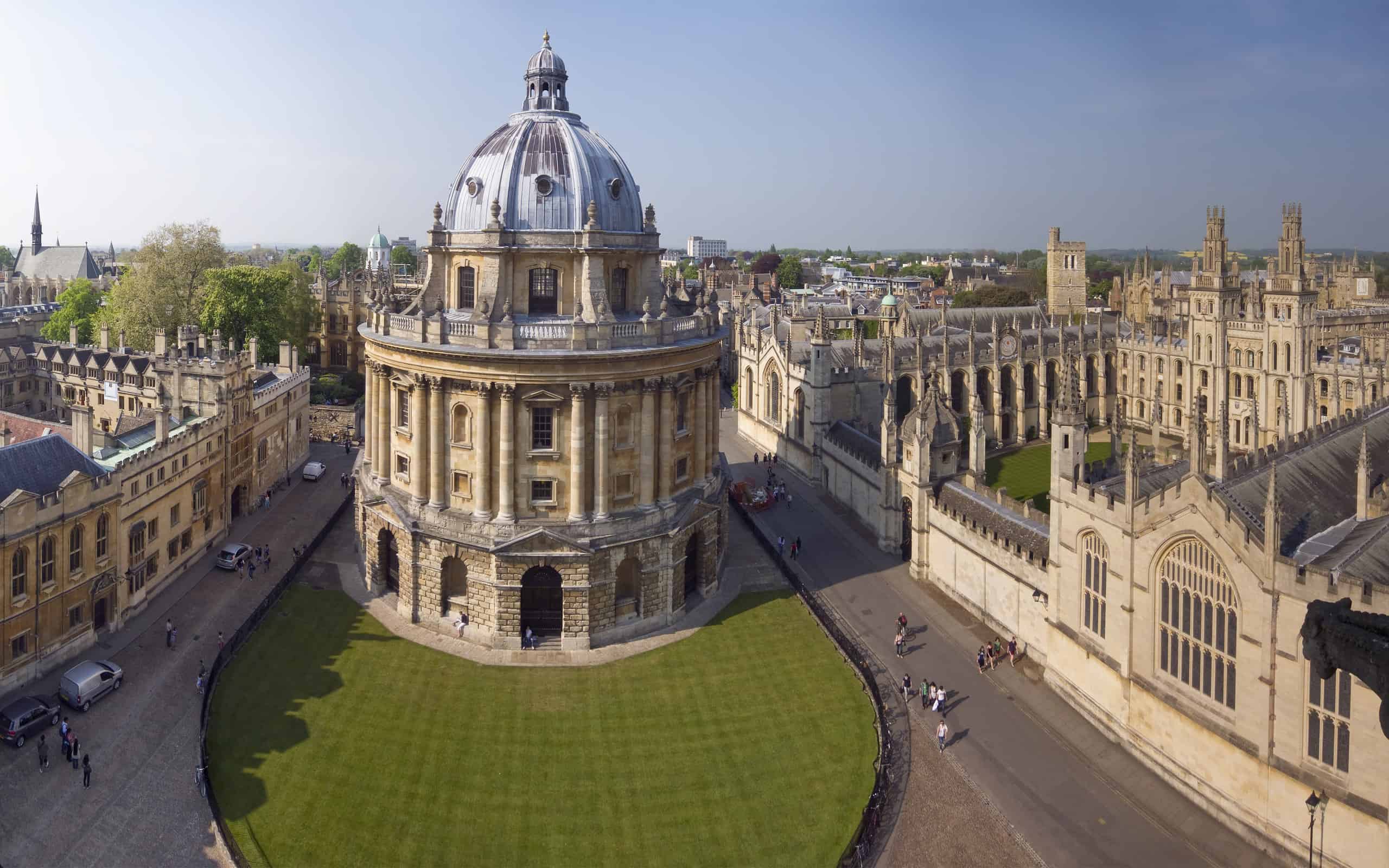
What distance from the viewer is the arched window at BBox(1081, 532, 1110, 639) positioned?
31.2m

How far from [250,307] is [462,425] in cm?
4828

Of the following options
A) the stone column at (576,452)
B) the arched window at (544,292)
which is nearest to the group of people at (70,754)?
the stone column at (576,452)

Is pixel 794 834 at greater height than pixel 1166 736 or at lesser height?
lesser

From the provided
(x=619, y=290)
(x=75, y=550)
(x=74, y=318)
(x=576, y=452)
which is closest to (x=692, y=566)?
(x=576, y=452)

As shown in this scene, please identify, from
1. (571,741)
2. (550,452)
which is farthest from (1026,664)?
(550,452)

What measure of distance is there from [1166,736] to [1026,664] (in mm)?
8069

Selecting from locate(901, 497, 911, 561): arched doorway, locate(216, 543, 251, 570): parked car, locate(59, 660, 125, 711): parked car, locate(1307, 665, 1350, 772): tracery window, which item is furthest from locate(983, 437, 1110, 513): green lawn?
locate(59, 660, 125, 711): parked car

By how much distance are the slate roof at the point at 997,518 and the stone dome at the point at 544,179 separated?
1855 cm

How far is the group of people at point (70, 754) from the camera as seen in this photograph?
92.4 feet

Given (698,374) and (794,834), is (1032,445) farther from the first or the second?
(794,834)

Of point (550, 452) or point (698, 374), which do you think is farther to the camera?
point (698, 374)

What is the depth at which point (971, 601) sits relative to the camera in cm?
4112

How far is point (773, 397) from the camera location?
7031 cm

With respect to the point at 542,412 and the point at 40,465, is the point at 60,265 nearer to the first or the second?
the point at 40,465
